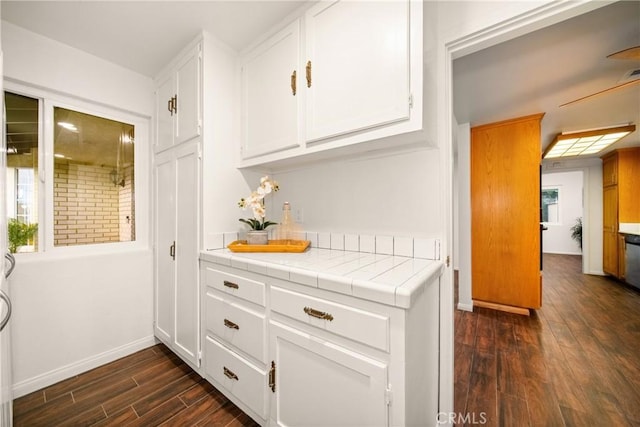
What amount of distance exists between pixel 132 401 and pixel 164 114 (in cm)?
206

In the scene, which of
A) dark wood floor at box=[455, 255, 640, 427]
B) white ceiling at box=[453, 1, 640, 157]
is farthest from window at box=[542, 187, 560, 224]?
white ceiling at box=[453, 1, 640, 157]

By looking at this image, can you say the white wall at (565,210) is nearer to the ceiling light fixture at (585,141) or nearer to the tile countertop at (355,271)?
the ceiling light fixture at (585,141)

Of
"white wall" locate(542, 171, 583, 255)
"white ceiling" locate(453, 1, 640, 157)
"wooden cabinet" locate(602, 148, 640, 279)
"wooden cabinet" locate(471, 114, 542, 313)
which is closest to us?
"white ceiling" locate(453, 1, 640, 157)

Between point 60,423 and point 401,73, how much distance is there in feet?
8.45

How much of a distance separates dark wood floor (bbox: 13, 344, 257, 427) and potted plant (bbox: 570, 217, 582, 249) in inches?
350

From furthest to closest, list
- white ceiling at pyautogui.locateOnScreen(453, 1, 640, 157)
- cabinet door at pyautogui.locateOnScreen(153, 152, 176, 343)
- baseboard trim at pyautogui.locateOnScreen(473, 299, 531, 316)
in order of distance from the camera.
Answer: baseboard trim at pyautogui.locateOnScreen(473, 299, 531, 316) < cabinet door at pyautogui.locateOnScreen(153, 152, 176, 343) < white ceiling at pyautogui.locateOnScreen(453, 1, 640, 157)

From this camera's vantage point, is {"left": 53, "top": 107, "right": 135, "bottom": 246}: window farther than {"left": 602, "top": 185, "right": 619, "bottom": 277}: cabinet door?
No

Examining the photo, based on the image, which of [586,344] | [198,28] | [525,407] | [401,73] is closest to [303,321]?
[401,73]

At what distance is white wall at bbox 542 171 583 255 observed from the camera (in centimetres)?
677

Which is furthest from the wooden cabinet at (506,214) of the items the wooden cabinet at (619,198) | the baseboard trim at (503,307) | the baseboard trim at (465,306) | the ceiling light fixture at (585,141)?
the wooden cabinet at (619,198)

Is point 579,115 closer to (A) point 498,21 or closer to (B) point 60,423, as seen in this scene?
(A) point 498,21

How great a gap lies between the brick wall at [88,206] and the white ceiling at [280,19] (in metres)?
0.92

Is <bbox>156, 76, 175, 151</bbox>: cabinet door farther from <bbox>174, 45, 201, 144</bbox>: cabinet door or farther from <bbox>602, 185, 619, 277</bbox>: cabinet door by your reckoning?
<bbox>602, 185, 619, 277</bbox>: cabinet door

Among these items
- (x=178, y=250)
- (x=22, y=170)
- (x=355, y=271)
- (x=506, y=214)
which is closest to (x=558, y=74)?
(x=506, y=214)
